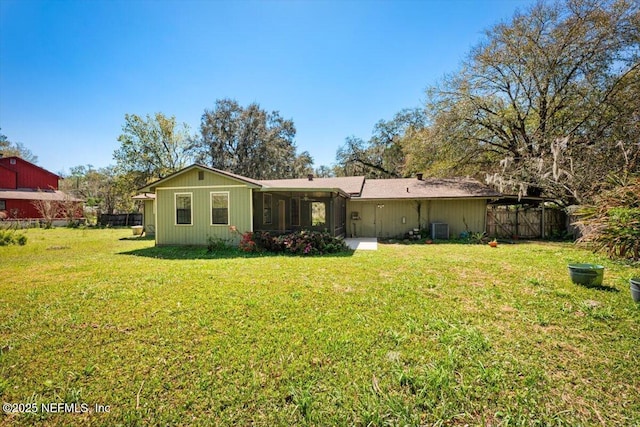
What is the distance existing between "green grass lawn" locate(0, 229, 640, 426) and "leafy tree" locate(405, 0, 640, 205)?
7.72 m

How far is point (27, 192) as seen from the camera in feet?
82.5

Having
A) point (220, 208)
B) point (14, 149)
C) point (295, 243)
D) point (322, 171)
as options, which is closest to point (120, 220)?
point (220, 208)

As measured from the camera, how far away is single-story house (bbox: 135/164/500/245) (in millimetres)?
10383

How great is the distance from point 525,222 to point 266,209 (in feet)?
39.4

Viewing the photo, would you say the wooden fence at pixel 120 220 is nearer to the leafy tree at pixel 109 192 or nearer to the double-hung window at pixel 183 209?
→ the leafy tree at pixel 109 192

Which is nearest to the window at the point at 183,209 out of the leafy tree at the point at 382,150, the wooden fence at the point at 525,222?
the wooden fence at the point at 525,222

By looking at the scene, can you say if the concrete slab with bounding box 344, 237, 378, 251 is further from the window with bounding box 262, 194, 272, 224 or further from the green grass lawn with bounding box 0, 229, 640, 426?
the green grass lawn with bounding box 0, 229, 640, 426

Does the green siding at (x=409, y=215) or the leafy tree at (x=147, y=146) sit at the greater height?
the leafy tree at (x=147, y=146)

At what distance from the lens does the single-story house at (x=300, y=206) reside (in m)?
10.4

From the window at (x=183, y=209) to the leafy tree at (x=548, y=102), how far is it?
12.4 meters

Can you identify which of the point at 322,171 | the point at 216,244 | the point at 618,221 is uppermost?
the point at 322,171

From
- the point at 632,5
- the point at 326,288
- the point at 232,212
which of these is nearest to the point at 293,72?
the point at 232,212

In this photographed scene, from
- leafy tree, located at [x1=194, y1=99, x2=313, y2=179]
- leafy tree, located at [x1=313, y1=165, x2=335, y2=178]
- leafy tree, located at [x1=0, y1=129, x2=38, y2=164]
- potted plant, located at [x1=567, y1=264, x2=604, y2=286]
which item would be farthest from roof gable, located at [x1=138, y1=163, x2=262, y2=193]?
leafy tree, located at [x1=0, y1=129, x2=38, y2=164]

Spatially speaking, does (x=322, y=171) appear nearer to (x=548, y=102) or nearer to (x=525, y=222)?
(x=548, y=102)
